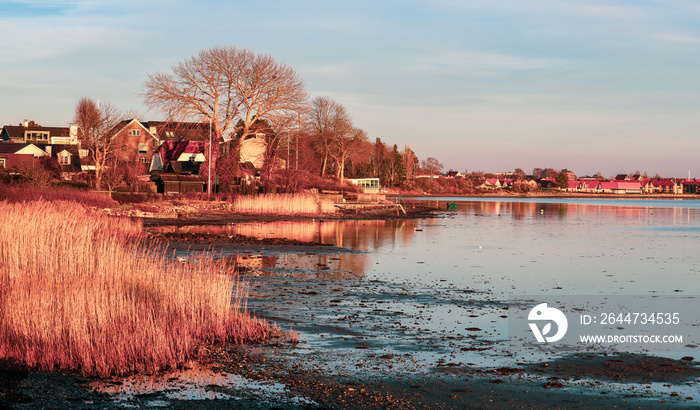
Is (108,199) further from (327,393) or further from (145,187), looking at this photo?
(327,393)

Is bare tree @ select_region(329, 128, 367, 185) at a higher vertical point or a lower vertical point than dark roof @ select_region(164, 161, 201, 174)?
higher

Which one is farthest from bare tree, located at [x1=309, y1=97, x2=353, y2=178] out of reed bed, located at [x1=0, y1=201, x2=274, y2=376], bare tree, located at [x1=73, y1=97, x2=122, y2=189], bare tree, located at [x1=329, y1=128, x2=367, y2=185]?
reed bed, located at [x1=0, y1=201, x2=274, y2=376]

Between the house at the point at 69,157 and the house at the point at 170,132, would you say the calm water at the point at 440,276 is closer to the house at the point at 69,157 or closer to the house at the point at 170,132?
the house at the point at 170,132

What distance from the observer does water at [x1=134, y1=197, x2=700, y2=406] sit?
12.0 meters

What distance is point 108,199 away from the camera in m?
47.4

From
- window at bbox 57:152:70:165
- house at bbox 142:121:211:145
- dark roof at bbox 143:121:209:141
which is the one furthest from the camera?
window at bbox 57:152:70:165

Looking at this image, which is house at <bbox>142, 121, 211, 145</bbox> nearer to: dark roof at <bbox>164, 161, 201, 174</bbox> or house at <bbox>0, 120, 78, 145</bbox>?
dark roof at <bbox>164, 161, 201, 174</bbox>

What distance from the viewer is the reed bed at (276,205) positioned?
5972 centimetres

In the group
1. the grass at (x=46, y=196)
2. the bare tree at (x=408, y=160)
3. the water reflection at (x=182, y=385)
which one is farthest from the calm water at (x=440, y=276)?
the bare tree at (x=408, y=160)

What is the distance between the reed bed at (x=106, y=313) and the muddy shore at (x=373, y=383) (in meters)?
0.46

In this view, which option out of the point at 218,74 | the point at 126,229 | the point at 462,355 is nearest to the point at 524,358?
the point at 462,355

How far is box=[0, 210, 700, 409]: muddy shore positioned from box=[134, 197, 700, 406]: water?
0.17 meters

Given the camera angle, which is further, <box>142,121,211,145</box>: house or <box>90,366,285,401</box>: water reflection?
<box>142,121,211,145</box>: house

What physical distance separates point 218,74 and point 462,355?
5763 centimetres
